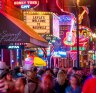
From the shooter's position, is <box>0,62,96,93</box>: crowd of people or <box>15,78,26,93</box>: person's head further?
<box>15,78,26,93</box>: person's head

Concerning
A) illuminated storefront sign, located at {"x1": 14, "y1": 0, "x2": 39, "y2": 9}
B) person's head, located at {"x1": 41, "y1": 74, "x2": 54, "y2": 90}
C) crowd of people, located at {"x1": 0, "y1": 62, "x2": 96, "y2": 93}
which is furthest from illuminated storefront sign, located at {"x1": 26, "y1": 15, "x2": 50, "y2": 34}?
person's head, located at {"x1": 41, "y1": 74, "x2": 54, "y2": 90}

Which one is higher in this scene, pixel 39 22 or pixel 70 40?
pixel 39 22

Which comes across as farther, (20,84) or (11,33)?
(11,33)

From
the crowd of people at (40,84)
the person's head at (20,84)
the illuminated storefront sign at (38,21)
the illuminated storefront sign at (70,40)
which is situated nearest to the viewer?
the crowd of people at (40,84)

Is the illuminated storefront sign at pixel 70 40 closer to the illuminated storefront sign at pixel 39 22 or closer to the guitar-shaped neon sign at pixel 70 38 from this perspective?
the guitar-shaped neon sign at pixel 70 38

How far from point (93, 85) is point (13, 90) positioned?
13.8 ft

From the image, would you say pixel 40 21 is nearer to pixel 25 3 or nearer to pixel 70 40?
pixel 25 3

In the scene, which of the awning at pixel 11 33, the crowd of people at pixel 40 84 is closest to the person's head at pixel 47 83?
the crowd of people at pixel 40 84

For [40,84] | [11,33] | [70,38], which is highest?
[70,38]

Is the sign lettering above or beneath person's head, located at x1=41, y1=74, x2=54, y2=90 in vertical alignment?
above

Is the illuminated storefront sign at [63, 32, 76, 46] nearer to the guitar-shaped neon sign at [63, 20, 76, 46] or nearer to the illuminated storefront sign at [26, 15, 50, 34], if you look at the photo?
the guitar-shaped neon sign at [63, 20, 76, 46]

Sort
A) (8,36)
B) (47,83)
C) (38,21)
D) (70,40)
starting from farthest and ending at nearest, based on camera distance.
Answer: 1. (70,40)
2. (38,21)
3. (8,36)
4. (47,83)

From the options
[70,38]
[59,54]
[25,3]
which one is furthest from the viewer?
[59,54]

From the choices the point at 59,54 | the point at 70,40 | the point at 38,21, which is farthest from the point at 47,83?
the point at 59,54
